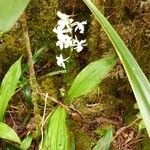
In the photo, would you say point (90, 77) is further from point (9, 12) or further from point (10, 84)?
point (9, 12)

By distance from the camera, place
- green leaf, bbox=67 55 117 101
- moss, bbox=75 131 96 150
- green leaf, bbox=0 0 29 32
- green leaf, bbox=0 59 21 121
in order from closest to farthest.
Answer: green leaf, bbox=0 0 29 32, green leaf, bbox=67 55 117 101, green leaf, bbox=0 59 21 121, moss, bbox=75 131 96 150

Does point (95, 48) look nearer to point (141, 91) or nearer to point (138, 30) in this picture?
point (138, 30)

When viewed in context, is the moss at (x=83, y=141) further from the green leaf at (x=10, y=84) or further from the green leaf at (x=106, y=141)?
the green leaf at (x=10, y=84)

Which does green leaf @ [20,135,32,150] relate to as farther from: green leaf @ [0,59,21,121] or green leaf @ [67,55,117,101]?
green leaf @ [67,55,117,101]

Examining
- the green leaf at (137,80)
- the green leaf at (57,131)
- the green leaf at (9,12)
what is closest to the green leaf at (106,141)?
the green leaf at (57,131)

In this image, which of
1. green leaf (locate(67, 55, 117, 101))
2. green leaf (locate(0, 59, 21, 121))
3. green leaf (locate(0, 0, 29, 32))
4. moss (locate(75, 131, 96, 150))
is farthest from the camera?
moss (locate(75, 131, 96, 150))

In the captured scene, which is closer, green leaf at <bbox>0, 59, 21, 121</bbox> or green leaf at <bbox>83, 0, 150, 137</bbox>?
green leaf at <bbox>83, 0, 150, 137</bbox>

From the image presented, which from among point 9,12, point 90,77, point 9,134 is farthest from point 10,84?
point 9,12

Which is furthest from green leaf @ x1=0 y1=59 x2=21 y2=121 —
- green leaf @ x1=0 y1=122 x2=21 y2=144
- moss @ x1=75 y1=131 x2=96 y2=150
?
moss @ x1=75 y1=131 x2=96 y2=150
